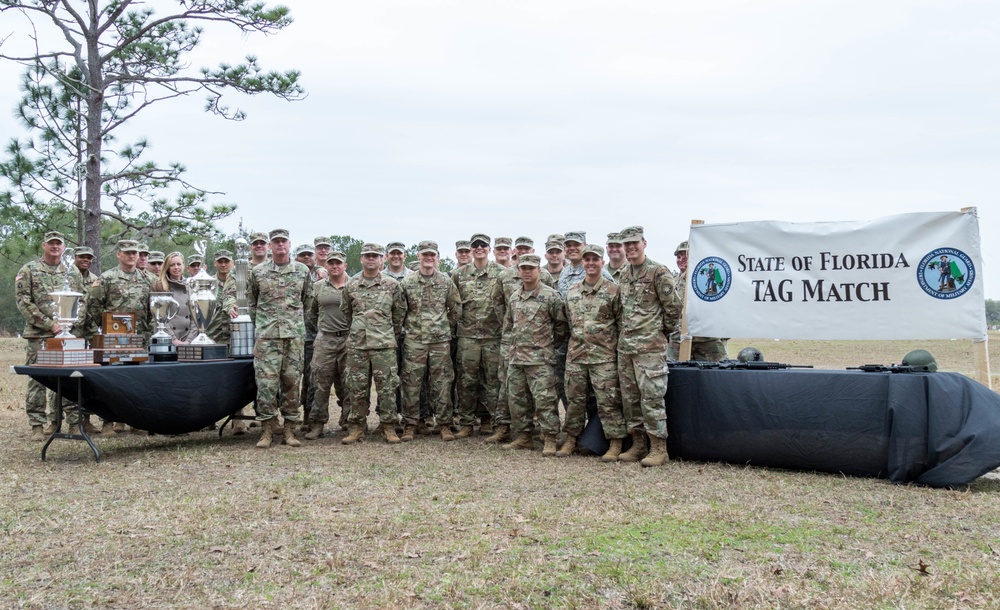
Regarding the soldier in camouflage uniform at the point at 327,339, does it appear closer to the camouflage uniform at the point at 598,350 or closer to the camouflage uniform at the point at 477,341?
the camouflage uniform at the point at 477,341

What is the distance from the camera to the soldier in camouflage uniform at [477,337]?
780 centimetres

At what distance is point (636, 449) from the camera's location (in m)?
6.45

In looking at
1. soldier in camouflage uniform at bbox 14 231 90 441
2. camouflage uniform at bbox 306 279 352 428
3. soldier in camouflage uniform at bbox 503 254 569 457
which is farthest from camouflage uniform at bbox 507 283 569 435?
soldier in camouflage uniform at bbox 14 231 90 441

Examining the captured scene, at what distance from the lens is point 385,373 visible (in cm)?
745

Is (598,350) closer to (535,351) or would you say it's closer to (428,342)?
(535,351)

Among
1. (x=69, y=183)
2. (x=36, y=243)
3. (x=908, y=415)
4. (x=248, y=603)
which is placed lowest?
(x=248, y=603)

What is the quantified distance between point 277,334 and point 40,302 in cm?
286

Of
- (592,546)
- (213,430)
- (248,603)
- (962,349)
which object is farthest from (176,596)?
(962,349)

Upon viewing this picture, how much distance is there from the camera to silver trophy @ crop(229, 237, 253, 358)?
22.8 feet

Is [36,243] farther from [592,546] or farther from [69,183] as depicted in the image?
[592,546]

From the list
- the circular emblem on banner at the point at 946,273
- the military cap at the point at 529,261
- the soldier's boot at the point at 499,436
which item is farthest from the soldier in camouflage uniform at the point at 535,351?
the circular emblem on banner at the point at 946,273

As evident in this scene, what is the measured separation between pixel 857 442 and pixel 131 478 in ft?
17.9

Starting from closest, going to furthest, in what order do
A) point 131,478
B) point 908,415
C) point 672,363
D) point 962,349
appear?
point 908,415
point 131,478
point 672,363
point 962,349

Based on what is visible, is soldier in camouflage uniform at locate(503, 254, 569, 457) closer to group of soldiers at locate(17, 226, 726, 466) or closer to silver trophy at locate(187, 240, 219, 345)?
group of soldiers at locate(17, 226, 726, 466)
